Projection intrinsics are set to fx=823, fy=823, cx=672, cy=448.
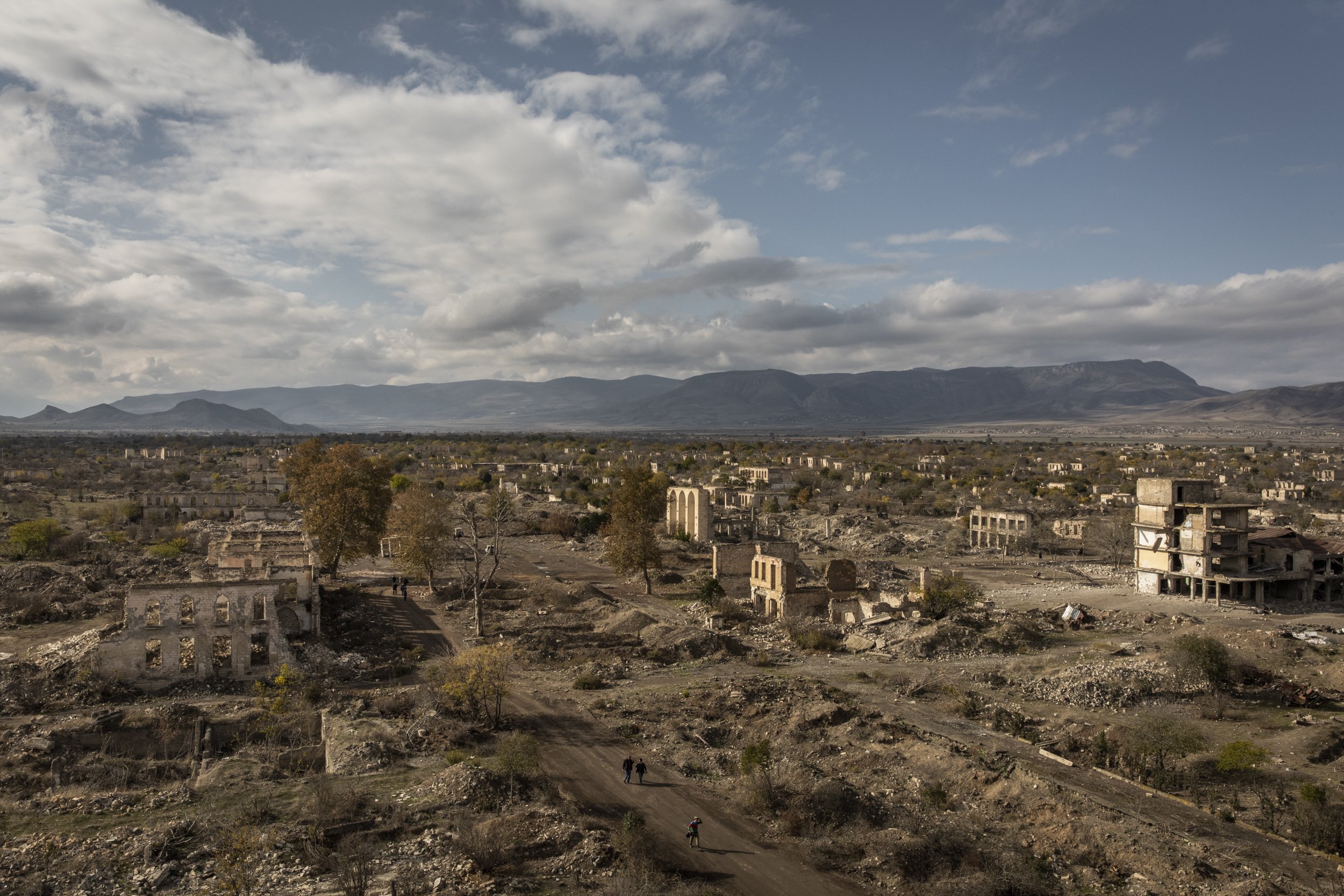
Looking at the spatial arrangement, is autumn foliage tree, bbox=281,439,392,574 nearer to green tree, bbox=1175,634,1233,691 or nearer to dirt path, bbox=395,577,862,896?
dirt path, bbox=395,577,862,896

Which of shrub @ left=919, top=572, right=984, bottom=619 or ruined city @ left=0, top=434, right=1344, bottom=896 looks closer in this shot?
ruined city @ left=0, top=434, right=1344, bottom=896

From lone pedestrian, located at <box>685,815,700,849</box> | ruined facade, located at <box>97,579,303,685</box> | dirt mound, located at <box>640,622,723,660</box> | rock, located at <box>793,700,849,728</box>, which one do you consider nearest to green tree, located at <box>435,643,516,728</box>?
ruined facade, located at <box>97,579,303,685</box>

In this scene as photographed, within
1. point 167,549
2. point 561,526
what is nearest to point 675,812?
point 167,549

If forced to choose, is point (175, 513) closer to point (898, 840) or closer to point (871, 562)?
point (871, 562)

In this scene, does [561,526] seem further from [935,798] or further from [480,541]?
[935,798]

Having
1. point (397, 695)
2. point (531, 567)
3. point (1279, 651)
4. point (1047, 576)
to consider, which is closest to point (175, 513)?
point (531, 567)
